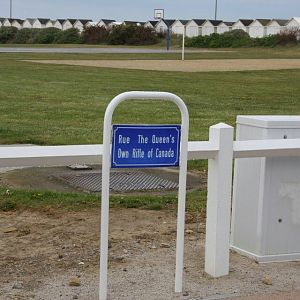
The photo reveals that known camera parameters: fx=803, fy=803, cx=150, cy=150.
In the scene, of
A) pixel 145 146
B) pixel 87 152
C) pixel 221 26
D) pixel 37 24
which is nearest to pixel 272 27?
pixel 221 26

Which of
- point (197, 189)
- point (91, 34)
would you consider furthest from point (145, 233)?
point (91, 34)

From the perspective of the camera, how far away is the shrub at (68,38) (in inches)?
3332

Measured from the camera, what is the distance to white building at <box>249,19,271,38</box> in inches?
3676

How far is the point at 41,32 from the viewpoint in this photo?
85.2 m

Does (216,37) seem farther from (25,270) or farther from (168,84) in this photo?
(25,270)

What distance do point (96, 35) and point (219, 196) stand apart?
7936 centimetres

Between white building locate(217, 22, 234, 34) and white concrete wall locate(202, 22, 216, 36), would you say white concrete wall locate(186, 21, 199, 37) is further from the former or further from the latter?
white building locate(217, 22, 234, 34)

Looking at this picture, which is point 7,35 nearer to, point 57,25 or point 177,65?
point 57,25

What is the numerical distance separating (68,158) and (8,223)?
7.00ft

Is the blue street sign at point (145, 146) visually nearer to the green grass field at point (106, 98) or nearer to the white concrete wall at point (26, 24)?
the green grass field at point (106, 98)

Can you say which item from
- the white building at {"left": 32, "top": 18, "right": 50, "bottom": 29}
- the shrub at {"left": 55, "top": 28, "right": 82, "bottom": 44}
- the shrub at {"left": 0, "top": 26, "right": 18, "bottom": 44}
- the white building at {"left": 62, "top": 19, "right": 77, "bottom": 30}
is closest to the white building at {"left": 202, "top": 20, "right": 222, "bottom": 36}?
the shrub at {"left": 55, "top": 28, "right": 82, "bottom": 44}

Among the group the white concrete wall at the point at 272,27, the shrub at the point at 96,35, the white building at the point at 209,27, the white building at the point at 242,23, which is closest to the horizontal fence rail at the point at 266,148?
the shrub at the point at 96,35

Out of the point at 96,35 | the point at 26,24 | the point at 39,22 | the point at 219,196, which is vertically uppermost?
the point at 219,196

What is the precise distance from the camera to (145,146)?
4.90 metres
